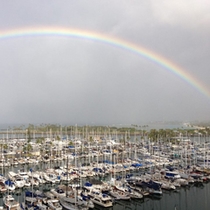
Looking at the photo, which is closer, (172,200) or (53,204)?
(53,204)

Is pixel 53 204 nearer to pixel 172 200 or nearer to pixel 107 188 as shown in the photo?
pixel 107 188

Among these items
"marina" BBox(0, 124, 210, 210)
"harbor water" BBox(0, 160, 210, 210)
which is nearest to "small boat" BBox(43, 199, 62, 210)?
"marina" BBox(0, 124, 210, 210)

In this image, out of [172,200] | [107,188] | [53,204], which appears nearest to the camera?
[53,204]

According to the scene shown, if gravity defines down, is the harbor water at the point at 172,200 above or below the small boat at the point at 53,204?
below

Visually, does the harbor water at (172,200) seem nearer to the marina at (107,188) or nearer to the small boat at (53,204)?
the marina at (107,188)

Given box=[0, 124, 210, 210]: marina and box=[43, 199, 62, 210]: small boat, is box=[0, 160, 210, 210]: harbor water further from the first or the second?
box=[43, 199, 62, 210]: small boat

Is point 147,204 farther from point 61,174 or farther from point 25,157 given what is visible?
point 25,157

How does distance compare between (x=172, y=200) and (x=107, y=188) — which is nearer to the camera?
(x=172, y=200)

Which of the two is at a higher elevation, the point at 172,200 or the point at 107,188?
the point at 107,188

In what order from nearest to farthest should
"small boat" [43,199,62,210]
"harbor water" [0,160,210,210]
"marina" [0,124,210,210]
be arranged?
"small boat" [43,199,62,210], "marina" [0,124,210,210], "harbor water" [0,160,210,210]

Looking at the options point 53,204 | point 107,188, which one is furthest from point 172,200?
Result: point 53,204

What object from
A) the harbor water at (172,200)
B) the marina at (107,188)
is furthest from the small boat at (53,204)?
the harbor water at (172,200)

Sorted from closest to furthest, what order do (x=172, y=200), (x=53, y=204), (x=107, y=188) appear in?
(x=53, y=204) < (x=172, y=200) < (x=107, y=188)

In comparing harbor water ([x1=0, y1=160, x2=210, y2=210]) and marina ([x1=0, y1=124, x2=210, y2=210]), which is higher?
marina ([x1=0, y1=124, x2=210, y2=210])
